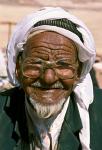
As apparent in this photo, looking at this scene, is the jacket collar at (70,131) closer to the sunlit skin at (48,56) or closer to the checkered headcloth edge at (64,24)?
the sunlit skin at (48,56)

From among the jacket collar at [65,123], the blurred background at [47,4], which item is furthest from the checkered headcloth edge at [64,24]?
the blurred background at [47,4]

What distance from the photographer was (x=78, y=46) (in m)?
3.79

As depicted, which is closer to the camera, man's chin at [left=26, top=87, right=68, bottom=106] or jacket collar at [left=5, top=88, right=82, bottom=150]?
man's chin at [left=26, top=87, right=68, bottom=106]

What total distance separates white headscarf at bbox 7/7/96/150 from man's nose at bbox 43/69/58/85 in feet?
0.78

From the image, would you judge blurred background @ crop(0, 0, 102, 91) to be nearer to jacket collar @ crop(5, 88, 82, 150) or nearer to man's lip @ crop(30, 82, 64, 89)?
jacket collar @ crop(5, 88, 82, 150)

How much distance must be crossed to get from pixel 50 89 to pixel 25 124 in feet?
1.10

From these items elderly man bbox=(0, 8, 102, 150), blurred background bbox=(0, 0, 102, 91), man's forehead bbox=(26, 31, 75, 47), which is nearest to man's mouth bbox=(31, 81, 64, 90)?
elderly man bbox=(0, 8, 102, 150)

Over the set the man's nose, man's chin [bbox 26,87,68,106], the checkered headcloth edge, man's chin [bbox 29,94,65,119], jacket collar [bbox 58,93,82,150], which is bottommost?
jacket collar [bbox 58,93,82,150]

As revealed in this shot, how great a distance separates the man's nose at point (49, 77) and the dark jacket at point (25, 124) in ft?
1.07

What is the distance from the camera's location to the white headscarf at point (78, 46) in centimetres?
375

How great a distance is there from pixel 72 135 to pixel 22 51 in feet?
2.01

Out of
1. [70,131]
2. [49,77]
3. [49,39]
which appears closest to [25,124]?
[70,131]

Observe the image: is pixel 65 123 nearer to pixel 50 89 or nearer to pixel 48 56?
pixel 50 89

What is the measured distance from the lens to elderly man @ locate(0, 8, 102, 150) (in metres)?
3.72
